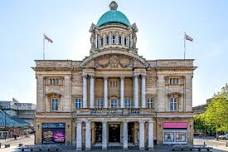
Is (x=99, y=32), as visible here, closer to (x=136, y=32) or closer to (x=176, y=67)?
(x=136, y=32)

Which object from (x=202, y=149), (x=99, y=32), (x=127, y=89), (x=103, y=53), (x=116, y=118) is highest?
(x=99, y=32)

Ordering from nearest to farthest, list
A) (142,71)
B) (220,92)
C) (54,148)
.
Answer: (54,148), (142,71), (220,92)

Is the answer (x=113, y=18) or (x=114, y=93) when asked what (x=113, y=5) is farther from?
(x=114, y=93)

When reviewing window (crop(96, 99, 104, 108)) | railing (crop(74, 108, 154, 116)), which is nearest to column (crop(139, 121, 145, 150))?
railing (crop(74, 108, 154, 116))

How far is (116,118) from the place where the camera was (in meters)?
60.9

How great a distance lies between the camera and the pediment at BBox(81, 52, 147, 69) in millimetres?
68062

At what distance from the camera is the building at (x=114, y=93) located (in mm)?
68062

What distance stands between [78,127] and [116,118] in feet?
19.7

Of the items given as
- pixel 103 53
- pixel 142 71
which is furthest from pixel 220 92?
pixel 103 53

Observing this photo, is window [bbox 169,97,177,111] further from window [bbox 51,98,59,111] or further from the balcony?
window [bbox 51,98,59,111]

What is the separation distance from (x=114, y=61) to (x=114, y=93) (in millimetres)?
5652

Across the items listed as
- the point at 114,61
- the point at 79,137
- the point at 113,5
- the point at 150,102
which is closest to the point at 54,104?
the point at 79,137

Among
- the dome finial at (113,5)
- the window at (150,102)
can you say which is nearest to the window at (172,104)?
the window at (150,102)

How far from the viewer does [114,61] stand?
6831 centimetres
